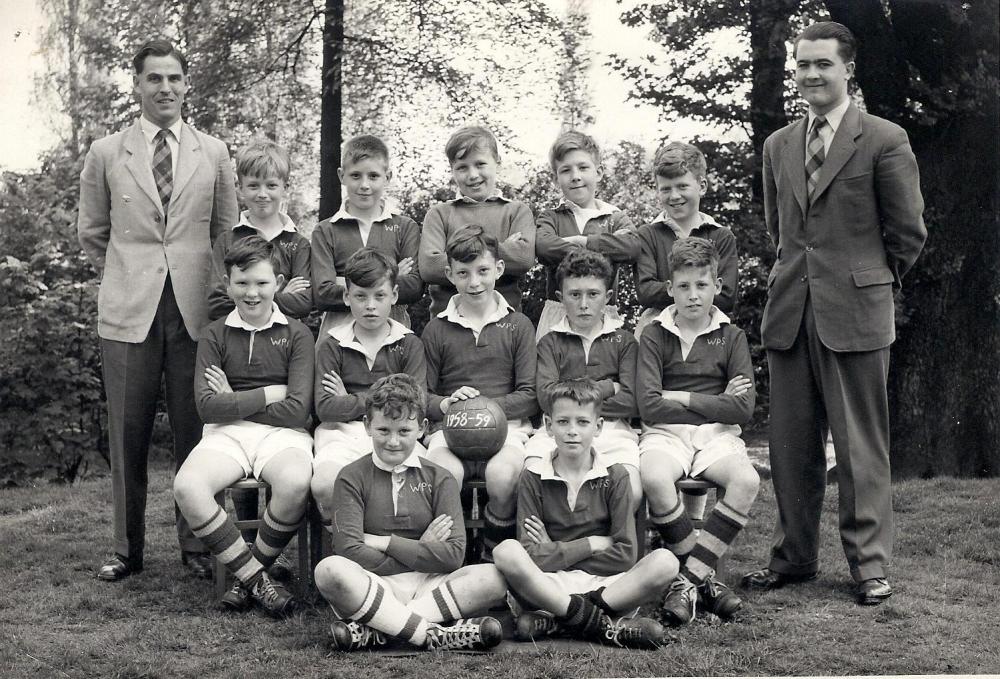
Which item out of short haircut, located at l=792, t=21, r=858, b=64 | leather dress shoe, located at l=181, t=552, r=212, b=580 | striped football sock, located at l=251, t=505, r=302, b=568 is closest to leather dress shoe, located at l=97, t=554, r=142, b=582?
leather dress shoe, located at l=181, t=552, r=212, b=580

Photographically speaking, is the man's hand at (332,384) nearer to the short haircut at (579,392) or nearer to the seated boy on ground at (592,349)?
the seated boy on ground at (592,349)

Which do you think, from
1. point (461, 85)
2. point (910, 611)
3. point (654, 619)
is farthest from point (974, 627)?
point (461, 85)

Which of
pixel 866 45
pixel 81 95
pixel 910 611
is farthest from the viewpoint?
pixel 81 95

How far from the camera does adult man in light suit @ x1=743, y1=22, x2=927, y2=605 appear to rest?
407cm

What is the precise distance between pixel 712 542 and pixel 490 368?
1189mm

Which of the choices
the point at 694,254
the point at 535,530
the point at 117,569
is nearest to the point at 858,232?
the point at 694,254

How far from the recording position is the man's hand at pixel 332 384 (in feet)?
14.1

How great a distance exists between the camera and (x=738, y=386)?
4250 mm

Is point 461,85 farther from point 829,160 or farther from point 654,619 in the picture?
point 654,619

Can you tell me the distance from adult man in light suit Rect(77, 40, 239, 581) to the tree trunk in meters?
3.50

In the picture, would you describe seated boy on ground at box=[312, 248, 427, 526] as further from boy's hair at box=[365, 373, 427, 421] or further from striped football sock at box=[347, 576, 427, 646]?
striped football sock at box=[347, 576, 427, 646]

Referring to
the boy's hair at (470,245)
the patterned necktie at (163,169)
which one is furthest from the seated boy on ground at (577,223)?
the patterned necktie at (163,169)

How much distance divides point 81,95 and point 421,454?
5.27 m

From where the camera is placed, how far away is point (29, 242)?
7926 mm
